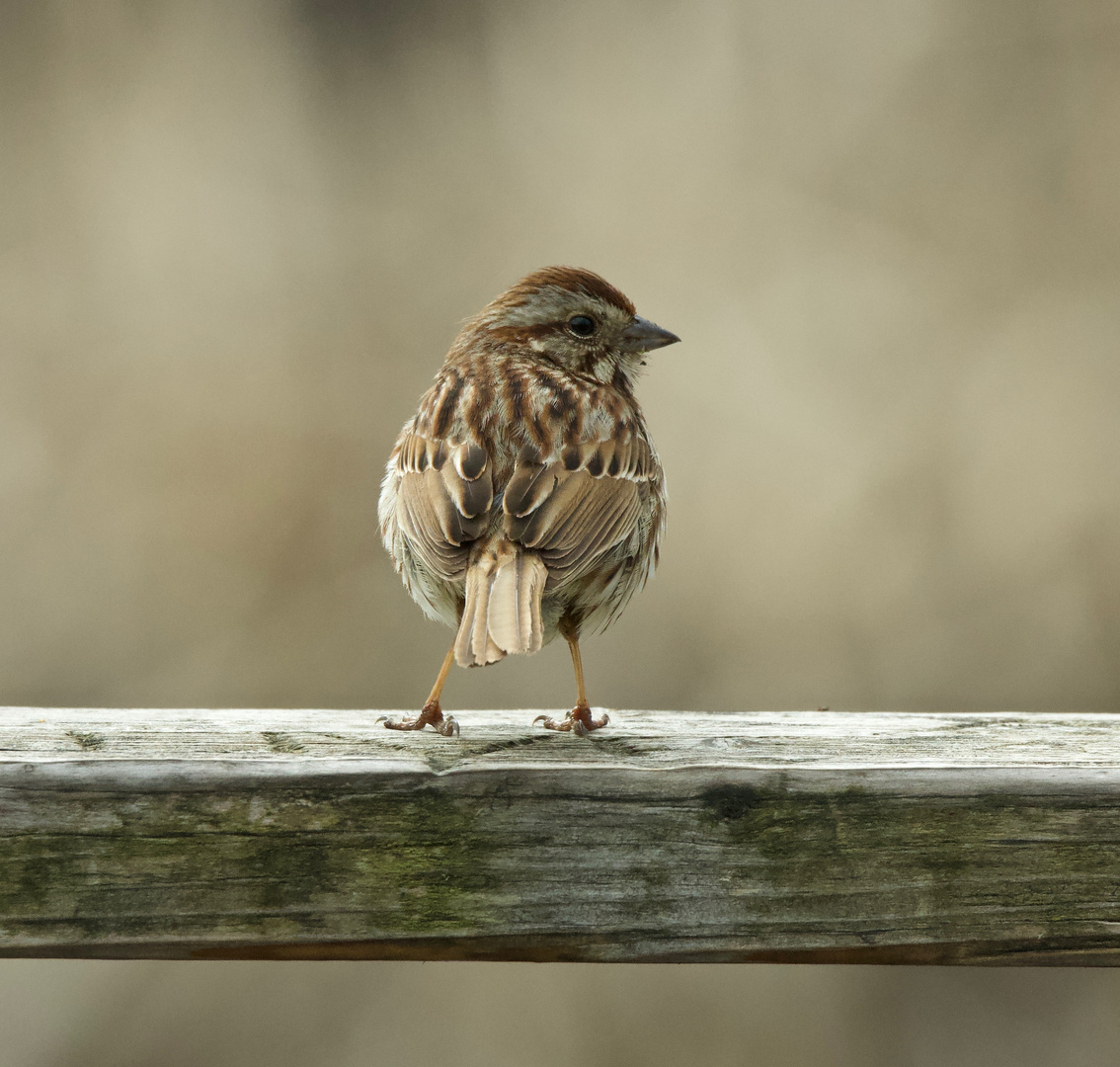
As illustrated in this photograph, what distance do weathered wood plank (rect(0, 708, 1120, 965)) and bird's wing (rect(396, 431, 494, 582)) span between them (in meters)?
0.72

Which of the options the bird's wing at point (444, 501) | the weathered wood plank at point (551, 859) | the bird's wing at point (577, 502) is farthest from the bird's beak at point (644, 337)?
the weathered wood plank at point (551, 859)

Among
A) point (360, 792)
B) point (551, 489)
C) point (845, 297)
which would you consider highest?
point (845, 297)

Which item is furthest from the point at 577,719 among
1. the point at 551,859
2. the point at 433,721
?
the point at 551,859

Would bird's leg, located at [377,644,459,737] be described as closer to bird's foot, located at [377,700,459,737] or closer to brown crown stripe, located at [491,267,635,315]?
bird's foot, located at [377,700,459,737]

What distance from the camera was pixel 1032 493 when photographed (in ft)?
14.9

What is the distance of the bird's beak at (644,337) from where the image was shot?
3533 mm

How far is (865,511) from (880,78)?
1592mm

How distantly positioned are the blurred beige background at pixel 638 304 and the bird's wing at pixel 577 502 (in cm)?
157

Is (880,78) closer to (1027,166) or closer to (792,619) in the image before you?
(1027,166)

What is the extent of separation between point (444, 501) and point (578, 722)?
0.51 meters

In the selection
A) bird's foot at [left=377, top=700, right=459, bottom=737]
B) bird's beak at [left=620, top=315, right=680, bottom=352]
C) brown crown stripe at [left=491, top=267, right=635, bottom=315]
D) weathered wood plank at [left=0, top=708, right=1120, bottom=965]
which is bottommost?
weathered wood plank at [left=0, top=708, right=1120, bottom=965]

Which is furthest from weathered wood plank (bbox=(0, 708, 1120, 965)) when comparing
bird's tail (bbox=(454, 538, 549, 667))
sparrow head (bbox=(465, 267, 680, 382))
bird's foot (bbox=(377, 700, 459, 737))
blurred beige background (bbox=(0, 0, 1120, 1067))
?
blurred beige background (bbox=(0, 0, 1120, 1067))

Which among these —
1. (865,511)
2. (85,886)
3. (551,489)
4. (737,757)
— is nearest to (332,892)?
(85,886)

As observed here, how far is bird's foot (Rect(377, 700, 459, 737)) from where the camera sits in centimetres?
234
